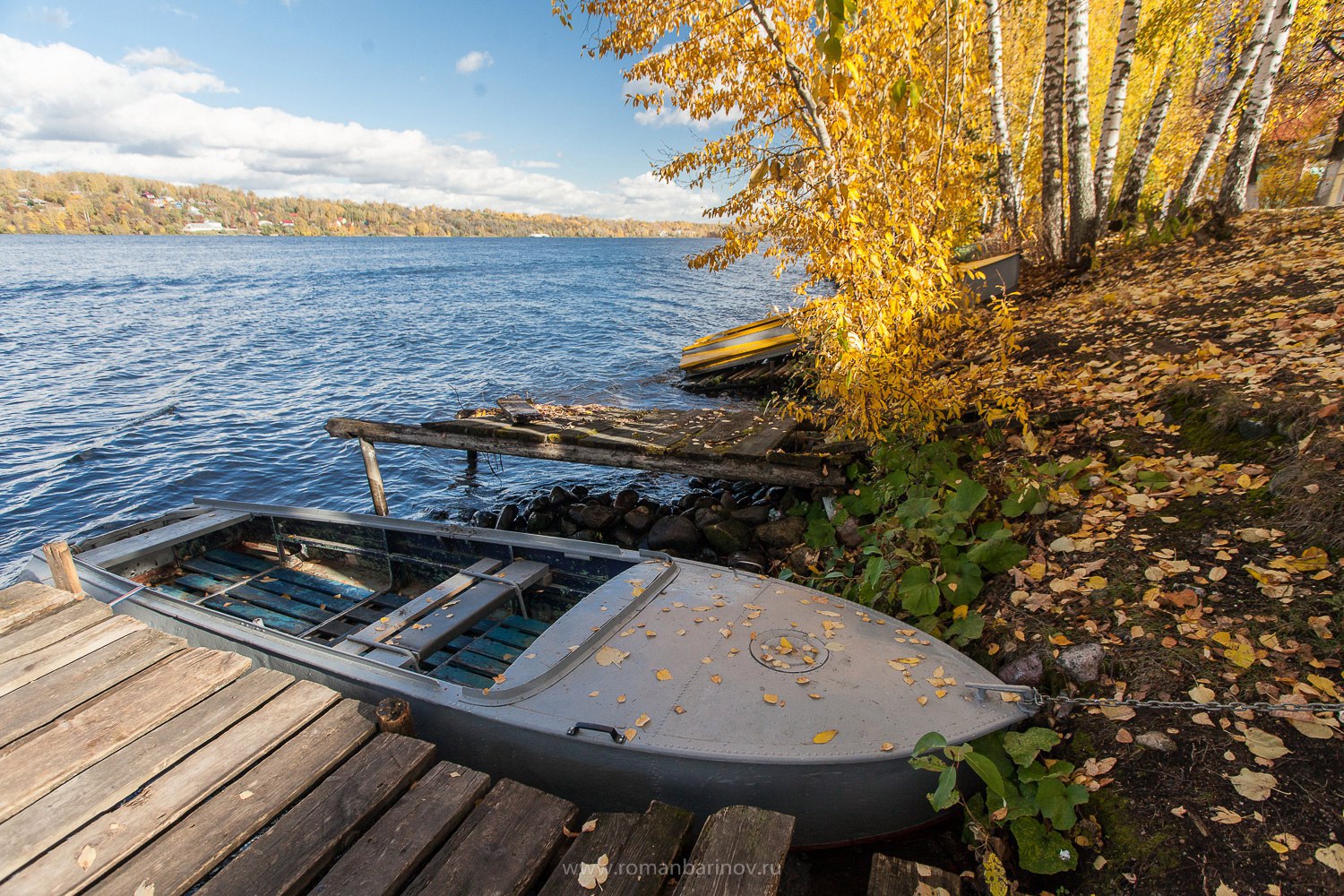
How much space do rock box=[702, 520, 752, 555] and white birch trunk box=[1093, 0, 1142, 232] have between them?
9618 mm

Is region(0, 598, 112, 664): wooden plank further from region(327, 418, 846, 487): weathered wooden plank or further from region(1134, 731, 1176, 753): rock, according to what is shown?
region(1134, 731, 1176, 753): rock

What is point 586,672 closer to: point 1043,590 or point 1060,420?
point 1043,590

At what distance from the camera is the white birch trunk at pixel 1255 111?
33.2 ft

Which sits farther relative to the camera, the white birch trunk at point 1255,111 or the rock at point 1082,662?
the white birch trunk at point 1255,111

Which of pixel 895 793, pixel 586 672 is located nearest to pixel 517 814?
pixel 586 672

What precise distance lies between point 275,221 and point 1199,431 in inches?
9510

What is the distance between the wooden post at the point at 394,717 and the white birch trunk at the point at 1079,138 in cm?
1290

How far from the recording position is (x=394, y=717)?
3.69 m

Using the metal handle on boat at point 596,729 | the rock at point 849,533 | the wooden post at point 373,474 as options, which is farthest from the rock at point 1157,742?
the wooden post at point 373,474

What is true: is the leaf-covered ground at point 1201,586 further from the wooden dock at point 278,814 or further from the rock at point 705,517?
the rock at point 705,517

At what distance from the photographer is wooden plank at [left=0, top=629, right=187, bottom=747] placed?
3.67 metres

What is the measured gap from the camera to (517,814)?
10.0 feet

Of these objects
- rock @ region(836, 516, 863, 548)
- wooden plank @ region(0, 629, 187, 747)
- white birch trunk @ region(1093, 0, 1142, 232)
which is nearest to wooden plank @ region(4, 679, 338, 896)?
wooden plank @ region(0, 629, 187, 747)

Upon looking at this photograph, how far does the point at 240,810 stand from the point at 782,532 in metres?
5.74
